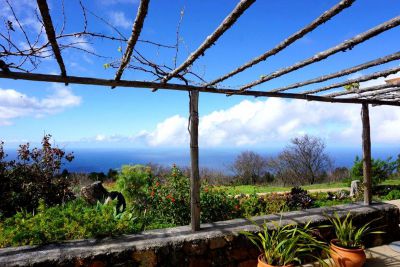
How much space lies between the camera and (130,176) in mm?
7102

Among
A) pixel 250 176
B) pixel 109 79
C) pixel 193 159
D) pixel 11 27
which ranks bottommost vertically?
pixel 250 176

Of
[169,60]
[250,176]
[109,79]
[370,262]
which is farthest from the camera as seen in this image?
[250,176]

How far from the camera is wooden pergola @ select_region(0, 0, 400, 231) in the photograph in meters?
2.11

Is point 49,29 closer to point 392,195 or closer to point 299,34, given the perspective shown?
point 299,34

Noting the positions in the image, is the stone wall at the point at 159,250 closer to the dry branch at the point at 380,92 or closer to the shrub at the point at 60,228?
the shrub at the point at 60,228

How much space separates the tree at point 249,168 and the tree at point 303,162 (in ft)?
4.09

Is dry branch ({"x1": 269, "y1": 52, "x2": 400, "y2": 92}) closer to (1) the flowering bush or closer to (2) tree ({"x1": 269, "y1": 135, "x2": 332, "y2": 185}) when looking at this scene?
(1) the flowering bush

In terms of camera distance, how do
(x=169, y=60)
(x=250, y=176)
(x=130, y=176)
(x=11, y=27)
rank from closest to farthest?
(x=11, y=27) → (x=169, y=60) → (x=130, y=176) → (x=250, y=176)

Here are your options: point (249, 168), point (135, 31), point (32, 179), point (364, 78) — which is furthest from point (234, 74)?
point (249, 168)

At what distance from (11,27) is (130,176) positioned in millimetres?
4890

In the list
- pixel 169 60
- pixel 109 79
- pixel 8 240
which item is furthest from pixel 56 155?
pixel 169 60

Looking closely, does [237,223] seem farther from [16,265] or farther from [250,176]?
[250,176]

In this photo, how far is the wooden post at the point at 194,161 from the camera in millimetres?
3934

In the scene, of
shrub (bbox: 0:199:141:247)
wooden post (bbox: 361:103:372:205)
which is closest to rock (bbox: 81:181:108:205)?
shrub (bbox: 0:199:141:247)
